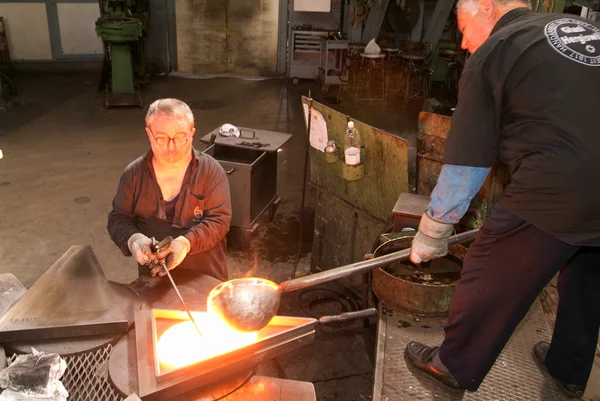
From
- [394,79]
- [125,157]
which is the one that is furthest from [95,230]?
[394,79]

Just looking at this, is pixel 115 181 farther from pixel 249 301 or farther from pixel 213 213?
pixel 249 301

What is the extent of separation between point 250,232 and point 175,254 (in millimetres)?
2332

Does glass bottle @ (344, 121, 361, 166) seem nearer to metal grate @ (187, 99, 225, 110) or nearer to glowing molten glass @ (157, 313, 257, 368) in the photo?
glowing molten glass @ (157, 313, 257, 368)

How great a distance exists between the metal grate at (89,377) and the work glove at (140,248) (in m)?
0.41

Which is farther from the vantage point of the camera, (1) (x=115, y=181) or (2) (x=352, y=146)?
(1) (x=115, y=181)

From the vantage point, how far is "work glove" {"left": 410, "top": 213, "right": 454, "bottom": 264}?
6.20 ft

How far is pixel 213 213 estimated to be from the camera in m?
2.40

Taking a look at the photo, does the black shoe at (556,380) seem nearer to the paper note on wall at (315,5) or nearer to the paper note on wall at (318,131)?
the paper note on wall at (318,131)

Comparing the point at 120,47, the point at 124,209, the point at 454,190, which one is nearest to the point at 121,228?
the point at 124,209

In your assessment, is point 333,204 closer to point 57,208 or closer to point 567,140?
point 567,140

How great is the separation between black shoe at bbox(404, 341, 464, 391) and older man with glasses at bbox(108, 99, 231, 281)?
95 cm

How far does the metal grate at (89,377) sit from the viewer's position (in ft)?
4.99

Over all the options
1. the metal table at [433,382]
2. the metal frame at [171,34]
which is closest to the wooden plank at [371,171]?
the metal table at [433,382]

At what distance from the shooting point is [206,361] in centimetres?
154
